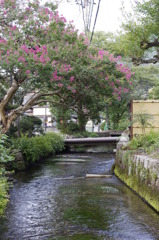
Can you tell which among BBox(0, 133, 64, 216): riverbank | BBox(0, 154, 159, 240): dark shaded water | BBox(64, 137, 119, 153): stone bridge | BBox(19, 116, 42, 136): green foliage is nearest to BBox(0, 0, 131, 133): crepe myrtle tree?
BBox(0, 133, 64, 216): riverbank

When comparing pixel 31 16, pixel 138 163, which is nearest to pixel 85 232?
pixel 138 163

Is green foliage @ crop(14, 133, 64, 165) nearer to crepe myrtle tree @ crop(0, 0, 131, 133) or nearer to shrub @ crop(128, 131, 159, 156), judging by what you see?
crepe myrtle tree @ crop(0, 0, 131, 133)

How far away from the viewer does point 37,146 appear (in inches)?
533

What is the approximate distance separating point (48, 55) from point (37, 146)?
17.3 ft

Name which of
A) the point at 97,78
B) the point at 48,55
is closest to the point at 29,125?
the point at 97,78

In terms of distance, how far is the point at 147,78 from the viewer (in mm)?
29906

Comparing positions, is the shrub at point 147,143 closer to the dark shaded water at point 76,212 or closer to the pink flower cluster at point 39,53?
the dark shaded water at point 76,212

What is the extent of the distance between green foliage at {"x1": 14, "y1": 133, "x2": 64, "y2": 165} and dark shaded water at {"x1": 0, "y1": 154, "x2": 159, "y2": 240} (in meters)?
2.36

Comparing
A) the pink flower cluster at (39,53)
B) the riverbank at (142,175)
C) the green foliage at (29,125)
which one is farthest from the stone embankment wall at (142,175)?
the green foliage at (29,125)

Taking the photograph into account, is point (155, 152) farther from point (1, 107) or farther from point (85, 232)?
point (1, 107)

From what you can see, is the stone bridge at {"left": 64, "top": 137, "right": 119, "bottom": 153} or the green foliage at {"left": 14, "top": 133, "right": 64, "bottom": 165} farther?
the stone bridge at {"left": 64, "top": 137, "right": 119, "bottom": 153}

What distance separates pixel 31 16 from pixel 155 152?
20.6ft

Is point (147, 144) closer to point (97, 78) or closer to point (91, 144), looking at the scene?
point (97, 78)

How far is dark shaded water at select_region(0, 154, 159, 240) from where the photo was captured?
5113mm
